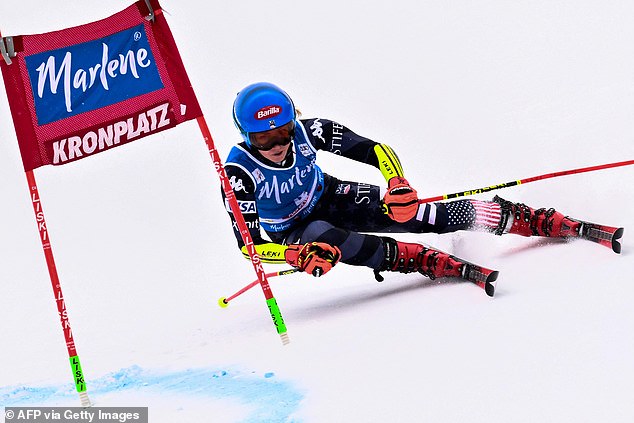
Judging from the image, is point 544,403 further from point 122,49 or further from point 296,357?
point 122,49

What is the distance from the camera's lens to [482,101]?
830 centimetres

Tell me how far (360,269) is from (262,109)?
203 centimetres

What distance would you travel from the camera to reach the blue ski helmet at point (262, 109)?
3828 millimetres

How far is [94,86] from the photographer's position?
10.7ft

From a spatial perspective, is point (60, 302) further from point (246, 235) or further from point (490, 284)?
point (490, 284)

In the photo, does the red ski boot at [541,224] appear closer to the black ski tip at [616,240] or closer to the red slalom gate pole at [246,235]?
the black ski tip at [616,240]

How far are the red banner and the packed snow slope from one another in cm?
103

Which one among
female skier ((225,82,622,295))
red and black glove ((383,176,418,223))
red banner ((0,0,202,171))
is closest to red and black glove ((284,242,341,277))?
female skier ((225,82,622,295))

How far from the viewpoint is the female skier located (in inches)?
151

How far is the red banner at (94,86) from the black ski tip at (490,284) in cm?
146
